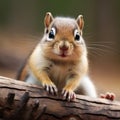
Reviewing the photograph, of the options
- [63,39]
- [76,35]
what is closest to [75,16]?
[76,35]

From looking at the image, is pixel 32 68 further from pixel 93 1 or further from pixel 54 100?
pixel 93 1

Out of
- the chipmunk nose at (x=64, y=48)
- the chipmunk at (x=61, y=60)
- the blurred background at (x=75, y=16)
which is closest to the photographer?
the chipmunk nose at (x=64, y=48)

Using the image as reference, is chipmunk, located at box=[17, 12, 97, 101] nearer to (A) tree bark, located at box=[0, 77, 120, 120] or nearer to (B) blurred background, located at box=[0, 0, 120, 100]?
(A) tree bark, located at box=[0, 77, 120, 120]

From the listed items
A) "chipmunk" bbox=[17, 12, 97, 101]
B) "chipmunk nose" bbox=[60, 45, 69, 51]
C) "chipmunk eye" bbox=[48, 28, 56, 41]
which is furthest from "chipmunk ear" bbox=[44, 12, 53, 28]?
"chipmunk nose" bbox=[60, 45, 69, 51]

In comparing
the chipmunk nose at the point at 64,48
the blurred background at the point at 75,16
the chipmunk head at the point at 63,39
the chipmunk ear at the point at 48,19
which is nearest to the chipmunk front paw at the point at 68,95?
the chipmunk head at the point at 63,39

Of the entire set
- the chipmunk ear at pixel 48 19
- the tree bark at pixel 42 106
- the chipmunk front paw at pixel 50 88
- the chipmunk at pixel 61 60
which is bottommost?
the tree bark at pixel 42 106

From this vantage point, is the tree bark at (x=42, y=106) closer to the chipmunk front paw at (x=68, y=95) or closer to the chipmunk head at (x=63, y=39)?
the chipmunk front paw at (x=68, y=95)

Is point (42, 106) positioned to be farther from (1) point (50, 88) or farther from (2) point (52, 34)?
(2) point (52, 34)
